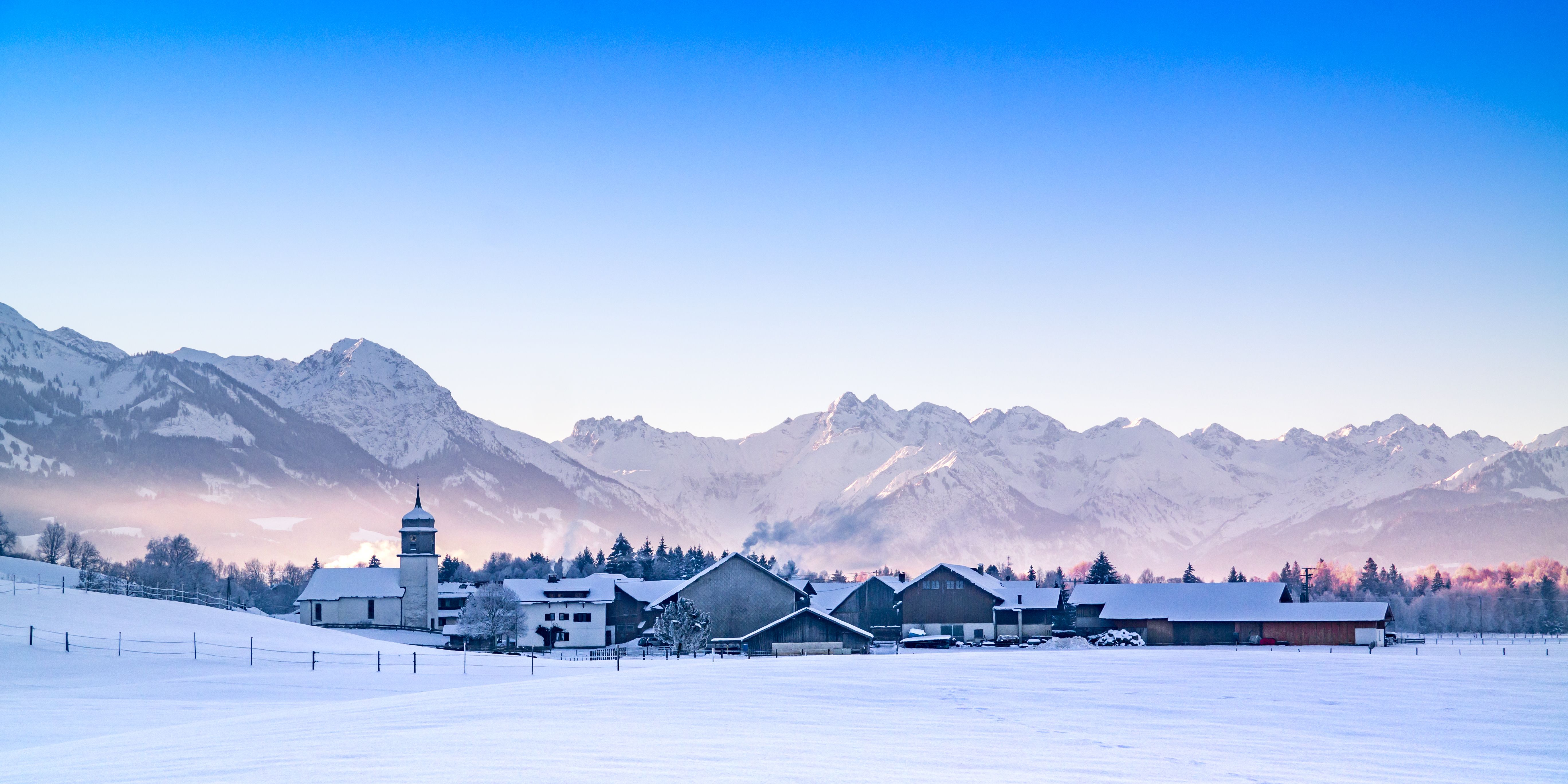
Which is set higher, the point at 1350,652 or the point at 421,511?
the point at 421,511

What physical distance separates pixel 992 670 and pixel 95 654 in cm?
3531

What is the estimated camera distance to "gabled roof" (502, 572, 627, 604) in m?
107

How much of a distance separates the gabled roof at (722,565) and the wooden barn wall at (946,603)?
8792mm

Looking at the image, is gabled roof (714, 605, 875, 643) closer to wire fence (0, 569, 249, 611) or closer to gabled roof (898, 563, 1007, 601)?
gabled roof (898, 563, 1007, 601)

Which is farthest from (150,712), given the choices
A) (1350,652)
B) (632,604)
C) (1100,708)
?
(632,604)

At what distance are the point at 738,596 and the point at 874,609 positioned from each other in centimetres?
1549

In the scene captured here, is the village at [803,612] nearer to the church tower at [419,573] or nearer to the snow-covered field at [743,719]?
the church tower at [419,573]

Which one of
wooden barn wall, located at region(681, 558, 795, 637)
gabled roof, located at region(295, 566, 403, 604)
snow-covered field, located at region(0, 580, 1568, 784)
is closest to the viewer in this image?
snow-covered field, located at region(0, 580, 1568, 784)

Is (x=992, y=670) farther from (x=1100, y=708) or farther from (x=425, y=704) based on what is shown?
(x=425, y=704)

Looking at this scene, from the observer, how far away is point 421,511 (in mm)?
117125

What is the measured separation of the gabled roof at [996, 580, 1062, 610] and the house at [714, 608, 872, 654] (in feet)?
73.2

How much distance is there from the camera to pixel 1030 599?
10738cm

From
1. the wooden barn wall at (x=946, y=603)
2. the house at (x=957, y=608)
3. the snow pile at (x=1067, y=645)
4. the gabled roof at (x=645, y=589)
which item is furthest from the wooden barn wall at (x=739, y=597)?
the snow pile at (x=1067, y=645)

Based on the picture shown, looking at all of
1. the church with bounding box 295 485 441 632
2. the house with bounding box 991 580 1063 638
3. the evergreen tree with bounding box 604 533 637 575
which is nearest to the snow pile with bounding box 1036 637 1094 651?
the house with bounding box 991 580 1063 638
